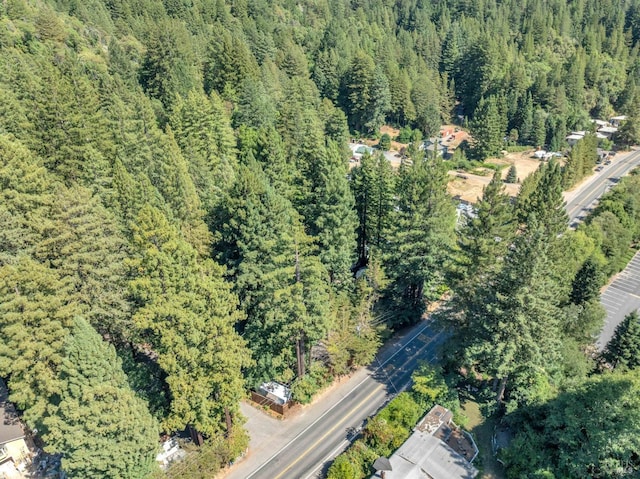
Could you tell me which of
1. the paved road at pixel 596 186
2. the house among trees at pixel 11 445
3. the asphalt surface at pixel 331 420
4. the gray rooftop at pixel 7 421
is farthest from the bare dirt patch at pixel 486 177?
the house among trees at pixel 11 445

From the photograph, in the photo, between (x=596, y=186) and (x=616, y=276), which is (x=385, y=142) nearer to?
(x=596, y=186)

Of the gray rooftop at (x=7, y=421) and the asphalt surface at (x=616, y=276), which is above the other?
the gray rooftop at (x=7, y=421)

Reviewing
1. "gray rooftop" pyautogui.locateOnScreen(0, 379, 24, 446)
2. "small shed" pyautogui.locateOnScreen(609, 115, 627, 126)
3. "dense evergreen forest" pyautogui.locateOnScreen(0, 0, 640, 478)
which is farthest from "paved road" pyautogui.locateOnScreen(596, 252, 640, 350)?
"small shed" pyautogui.locateOnScreen(609, 115, 627, 126)

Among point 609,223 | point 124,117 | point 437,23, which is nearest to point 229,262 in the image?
point 124,117

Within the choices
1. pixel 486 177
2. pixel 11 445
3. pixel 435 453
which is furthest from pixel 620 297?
pixel 11 445

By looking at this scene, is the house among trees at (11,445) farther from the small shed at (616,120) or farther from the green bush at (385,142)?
the small shed at (616,120)
